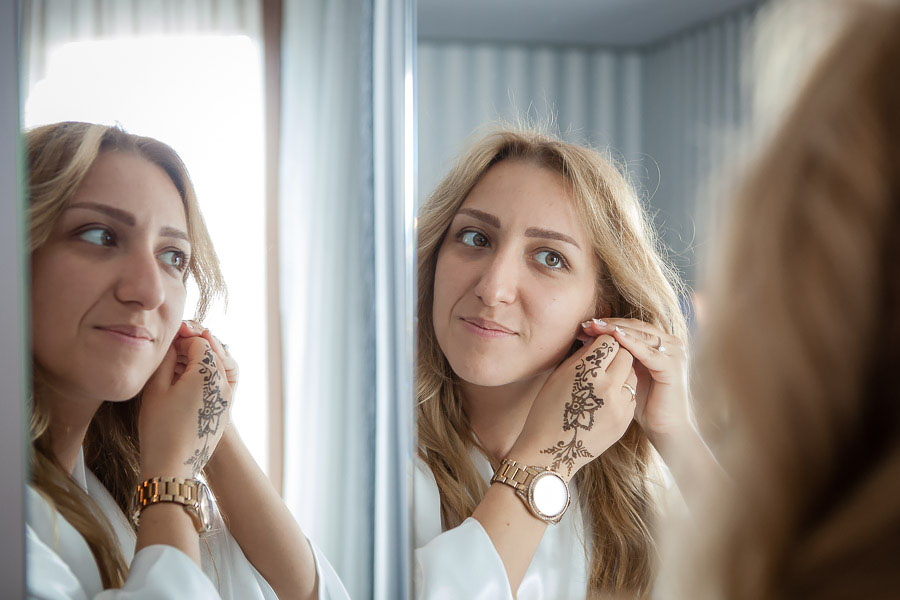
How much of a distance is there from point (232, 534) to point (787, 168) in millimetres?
371

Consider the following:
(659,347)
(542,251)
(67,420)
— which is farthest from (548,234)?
(67,420)

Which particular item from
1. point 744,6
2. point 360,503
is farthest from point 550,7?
point 360,503

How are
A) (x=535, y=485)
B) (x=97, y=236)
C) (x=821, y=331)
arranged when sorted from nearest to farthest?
(x=821, y=331)
(x=97, y=236)
(x=535, y=485)

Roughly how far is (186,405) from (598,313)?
0.96ft

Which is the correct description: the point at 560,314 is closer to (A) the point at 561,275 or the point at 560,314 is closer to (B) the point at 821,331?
(A) the point at 561,275

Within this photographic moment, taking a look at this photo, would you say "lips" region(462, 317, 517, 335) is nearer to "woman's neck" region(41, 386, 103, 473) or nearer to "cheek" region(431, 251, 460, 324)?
"cheek" region(431, 251, 460, 324)

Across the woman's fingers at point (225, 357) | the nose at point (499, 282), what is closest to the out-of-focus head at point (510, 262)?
the nose at point (499, 282)

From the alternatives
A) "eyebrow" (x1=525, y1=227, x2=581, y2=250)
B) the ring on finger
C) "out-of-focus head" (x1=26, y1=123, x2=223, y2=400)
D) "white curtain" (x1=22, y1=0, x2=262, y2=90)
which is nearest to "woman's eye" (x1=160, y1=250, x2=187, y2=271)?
"out-of-focus head" (x1=26, y1=123, x2=223, y2=400)

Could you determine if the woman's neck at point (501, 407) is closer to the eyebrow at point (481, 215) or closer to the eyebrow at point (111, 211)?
the eyebrow at point (481, 215)

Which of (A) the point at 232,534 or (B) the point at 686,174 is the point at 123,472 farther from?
(B) the point at 686,174

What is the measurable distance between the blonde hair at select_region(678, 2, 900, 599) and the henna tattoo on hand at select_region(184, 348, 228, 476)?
0.31 meters

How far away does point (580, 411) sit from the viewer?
0.51 metres

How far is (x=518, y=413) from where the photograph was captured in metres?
0.53

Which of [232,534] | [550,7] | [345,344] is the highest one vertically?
[550,7]
